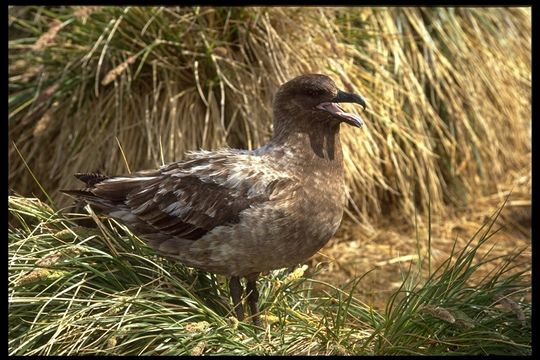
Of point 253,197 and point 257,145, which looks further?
point 257,145

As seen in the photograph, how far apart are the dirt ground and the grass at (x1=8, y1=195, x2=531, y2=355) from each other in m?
1.81

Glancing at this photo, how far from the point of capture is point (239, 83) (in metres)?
5.97

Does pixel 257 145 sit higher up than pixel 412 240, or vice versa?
pixel 257 145

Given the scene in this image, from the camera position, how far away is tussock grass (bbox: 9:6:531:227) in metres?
5.97

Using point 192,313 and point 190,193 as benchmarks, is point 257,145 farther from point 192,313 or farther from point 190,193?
point 192,313

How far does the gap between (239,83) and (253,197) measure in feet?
6.62

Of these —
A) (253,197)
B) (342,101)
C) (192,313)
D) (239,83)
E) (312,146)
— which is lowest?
(192,313)

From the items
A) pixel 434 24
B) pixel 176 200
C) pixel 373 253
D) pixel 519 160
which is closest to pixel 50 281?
pixel 176 200

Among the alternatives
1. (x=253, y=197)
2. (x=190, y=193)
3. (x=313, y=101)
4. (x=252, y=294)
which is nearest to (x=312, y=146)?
(x=313, y=101)

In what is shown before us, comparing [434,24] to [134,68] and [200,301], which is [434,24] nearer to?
[134,68]

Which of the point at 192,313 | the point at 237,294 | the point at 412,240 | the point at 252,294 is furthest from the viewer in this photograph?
the point at 412,240

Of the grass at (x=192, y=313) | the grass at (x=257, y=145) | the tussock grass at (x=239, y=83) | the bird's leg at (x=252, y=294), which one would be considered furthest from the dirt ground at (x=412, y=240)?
the grass at (x=192, y=313)

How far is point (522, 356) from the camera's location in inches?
153

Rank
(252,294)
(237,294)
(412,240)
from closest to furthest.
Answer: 1. (237,294)
2. (252,294)
3. (412,240)
